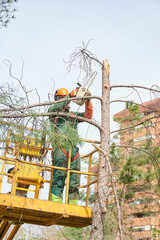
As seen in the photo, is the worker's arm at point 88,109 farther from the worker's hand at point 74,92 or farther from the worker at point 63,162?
the worker's hand at point 74,92

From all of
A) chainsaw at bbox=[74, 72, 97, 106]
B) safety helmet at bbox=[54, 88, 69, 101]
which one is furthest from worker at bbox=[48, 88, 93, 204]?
safety helmet at bbox=[54, 88, 69, 101]

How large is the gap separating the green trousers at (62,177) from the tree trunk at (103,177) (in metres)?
0.45

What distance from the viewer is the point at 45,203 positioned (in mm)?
6469

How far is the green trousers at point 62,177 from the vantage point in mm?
7004

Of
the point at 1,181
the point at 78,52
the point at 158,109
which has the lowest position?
the point at 1,181

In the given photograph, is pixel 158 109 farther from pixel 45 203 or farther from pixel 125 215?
pixel 125 215

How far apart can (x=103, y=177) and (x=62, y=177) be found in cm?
77

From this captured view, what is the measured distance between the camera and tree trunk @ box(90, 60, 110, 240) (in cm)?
666

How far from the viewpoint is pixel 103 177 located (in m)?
7.00

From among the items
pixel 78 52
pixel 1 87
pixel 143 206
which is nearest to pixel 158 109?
pixel 78 52

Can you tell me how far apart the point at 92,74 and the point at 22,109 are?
1.71 m

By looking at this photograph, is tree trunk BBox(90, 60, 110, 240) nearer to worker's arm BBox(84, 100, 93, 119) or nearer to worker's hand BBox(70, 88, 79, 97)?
worker's arm BBox(84, 100, 93, 119)

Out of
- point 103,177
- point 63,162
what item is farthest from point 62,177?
point 103,177

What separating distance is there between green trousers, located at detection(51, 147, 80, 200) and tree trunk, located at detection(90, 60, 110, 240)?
0.45 metres
